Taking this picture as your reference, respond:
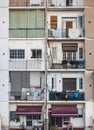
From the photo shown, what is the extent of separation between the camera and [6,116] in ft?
107

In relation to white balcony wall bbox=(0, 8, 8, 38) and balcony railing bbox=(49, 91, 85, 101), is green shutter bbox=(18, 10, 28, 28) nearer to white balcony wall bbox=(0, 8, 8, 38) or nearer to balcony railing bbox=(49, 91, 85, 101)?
white balcony wall bbox=(0, 8, 8, 38)

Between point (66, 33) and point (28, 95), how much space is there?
→ 4608mm

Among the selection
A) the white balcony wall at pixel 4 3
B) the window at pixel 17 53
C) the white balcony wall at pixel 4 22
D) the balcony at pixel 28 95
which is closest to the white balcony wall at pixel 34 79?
the balcony at pixel 28 95

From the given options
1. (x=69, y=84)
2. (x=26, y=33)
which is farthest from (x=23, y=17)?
(x=69, y=84)

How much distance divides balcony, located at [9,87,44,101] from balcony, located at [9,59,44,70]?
137 cm

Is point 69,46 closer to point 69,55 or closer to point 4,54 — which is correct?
point 69,55

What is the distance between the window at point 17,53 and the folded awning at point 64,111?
3.79 m

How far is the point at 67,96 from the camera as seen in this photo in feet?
107

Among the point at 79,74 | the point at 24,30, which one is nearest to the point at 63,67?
the point at 79,74

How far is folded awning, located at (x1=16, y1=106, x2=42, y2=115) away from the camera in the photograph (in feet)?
106

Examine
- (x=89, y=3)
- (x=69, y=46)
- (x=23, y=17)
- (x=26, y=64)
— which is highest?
(x=89, y=3)

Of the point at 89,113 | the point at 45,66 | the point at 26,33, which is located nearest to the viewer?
the point at 89,113

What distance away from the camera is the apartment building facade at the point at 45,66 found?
107 ft

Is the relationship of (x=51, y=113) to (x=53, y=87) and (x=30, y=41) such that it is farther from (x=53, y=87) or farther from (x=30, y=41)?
(x=30, y=41)
